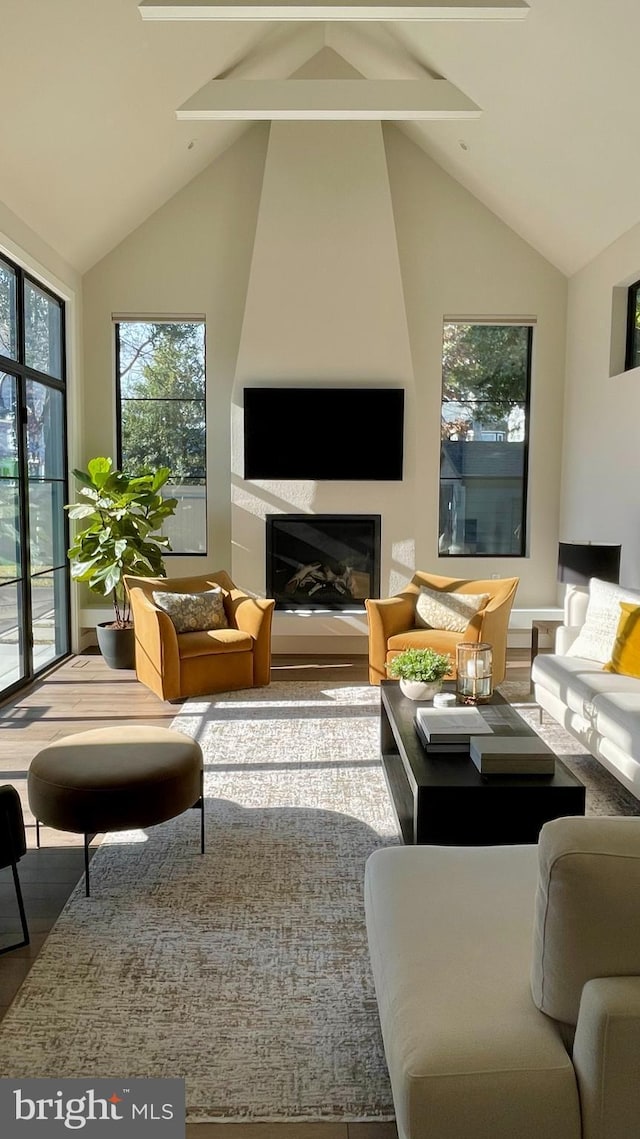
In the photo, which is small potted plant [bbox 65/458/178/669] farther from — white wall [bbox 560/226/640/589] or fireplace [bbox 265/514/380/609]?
white wall [bbox 560/226/640/589]

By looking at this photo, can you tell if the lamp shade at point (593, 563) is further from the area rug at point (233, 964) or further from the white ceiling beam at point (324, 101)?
the white ceiling beam at point (324, 101)

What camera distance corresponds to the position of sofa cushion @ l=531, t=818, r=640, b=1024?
1293 mm

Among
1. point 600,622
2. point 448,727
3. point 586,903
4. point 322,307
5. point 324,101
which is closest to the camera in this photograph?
point 586,903

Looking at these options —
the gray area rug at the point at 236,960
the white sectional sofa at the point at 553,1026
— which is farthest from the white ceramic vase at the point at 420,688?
the white sectional sofa at the point at 553,1026

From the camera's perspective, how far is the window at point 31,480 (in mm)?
5426

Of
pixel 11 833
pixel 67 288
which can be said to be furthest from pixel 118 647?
pixel 11 833

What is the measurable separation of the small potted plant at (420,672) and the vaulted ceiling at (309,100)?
314cm

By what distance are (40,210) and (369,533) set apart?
359 cm

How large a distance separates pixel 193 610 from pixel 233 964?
3.43 metres

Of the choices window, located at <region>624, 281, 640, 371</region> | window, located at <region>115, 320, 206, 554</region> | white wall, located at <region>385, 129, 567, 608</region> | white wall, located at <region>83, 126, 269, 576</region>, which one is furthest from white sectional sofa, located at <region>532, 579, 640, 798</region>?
window, located at <region>115, 320, 206, 554</region>

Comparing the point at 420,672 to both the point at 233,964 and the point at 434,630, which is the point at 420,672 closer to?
the point at 233,964

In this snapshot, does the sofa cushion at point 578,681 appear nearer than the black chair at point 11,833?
No

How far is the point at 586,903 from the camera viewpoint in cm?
130

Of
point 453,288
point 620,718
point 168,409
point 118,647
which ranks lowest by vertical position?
point 118,647
